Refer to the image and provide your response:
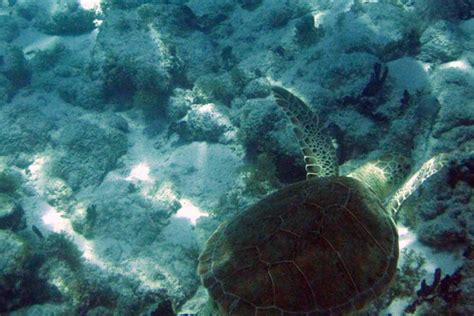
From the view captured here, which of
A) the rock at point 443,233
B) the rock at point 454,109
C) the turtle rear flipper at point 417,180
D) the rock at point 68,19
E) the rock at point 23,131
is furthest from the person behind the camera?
the rock at point 68,19

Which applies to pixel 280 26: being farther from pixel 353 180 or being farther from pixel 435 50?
pixel 353 180

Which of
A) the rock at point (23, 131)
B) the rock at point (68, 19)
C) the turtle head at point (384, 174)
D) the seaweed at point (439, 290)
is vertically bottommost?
the rock at point (23, 131)

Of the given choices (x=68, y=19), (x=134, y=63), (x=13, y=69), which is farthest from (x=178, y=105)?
(x=68, y=19)

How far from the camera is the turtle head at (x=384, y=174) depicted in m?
3.27

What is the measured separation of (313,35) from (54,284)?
5.98m

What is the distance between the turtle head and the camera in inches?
129

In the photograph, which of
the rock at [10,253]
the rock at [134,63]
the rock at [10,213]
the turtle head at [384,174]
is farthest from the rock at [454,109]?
the rock at [10,213]

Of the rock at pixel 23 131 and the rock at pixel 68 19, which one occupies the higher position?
the rock at pixel 68 19

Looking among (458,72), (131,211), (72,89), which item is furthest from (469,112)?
(72,89)

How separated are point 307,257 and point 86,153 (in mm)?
4990

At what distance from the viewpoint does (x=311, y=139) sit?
373 centimetres

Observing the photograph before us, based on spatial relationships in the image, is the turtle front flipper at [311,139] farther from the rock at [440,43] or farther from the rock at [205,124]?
the rock at [440,43]

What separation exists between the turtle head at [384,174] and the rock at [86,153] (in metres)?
4.44

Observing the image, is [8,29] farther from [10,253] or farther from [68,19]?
[10,253]
